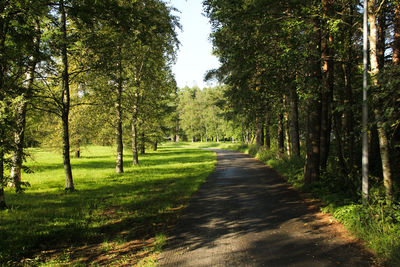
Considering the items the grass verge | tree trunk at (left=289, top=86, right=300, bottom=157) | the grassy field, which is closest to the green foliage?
the grass verge

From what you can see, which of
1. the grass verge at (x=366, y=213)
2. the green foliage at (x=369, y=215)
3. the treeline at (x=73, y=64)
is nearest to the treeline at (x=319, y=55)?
the grass verge at (x=366, y=213)

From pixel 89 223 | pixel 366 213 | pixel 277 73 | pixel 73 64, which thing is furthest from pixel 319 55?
pixel 73 64

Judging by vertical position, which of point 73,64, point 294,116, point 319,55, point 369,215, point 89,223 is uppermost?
point 73,64

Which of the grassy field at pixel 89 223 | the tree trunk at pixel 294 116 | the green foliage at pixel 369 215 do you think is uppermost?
the tree trunk at pixel 294 116

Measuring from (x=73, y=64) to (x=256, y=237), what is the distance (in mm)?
12688

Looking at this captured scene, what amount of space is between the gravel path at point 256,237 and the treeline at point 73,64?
452 cm

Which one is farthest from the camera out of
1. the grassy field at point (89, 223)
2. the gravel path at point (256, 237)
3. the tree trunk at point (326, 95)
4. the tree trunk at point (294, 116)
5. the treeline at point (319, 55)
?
the tree trunk at point (294, 116)

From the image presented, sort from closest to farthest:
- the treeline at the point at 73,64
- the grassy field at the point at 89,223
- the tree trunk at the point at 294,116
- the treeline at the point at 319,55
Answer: the grassy field at the point at 89,223, the treeline at the point at 73,64, the treeline at the point at 319,55, the tree trunk at the point at 294,116

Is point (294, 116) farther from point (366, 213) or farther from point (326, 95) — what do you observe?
point (366, 213)

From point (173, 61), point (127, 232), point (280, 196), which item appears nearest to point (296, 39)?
point (280, 196)

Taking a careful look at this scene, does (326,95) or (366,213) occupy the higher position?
(326,95)

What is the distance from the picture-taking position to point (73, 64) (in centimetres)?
1332

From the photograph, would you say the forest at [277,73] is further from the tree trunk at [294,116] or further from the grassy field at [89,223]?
the grassy field at [89,223]

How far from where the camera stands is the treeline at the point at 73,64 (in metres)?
6.11
